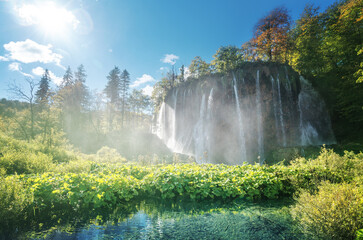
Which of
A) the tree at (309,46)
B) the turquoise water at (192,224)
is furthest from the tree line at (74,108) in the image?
the tree at (309,46)

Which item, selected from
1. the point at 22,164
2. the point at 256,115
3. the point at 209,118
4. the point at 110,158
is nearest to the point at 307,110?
the point at 256,115

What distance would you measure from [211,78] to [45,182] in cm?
2636

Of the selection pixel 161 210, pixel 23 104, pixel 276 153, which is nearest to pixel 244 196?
pixel 161 210

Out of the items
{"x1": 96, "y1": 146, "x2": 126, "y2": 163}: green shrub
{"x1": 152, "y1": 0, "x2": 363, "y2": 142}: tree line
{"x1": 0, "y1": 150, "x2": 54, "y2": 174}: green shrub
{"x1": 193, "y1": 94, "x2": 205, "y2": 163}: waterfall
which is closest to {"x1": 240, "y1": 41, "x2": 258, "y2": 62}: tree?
{"x1": 152, "y1": 0, "x2": 363, "y2": 142}: tree line

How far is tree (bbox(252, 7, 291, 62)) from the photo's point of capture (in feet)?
78.8

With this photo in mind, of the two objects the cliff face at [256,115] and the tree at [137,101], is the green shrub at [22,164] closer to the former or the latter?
the cliff face at [256,115]

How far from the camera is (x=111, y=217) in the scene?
5.16 m

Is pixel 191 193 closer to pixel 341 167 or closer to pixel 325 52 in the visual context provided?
pixel 341 167

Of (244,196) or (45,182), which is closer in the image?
(45,182)

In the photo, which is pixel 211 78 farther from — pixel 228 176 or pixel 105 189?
pixel 105 189

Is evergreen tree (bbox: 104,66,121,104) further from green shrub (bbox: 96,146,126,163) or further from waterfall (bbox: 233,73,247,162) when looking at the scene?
waterfall (bbox: 233,73,247,162)

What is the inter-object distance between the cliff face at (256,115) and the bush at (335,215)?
1770cm

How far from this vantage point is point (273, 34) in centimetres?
2411

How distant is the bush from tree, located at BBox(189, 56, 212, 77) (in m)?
30.4
